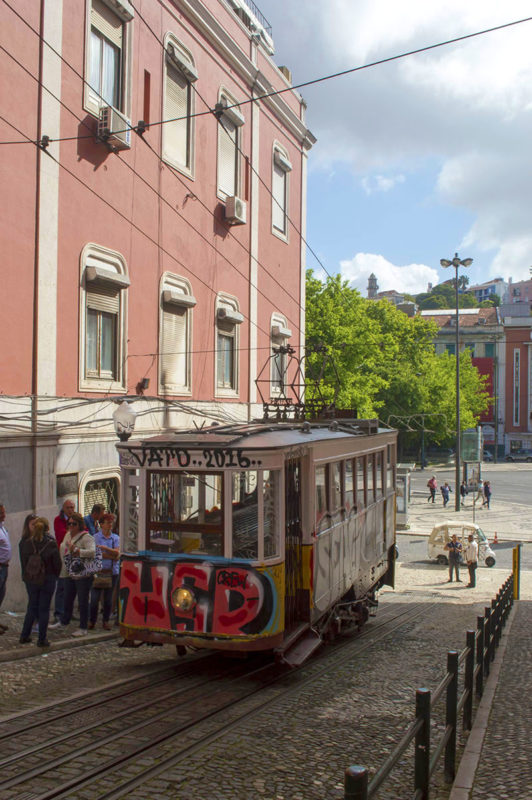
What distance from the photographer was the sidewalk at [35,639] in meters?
8.81

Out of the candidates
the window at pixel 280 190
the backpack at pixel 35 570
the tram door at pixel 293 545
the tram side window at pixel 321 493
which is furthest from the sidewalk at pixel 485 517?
the backpack at pixel 35 570

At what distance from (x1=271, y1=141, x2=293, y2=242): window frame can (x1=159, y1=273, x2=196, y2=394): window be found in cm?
608

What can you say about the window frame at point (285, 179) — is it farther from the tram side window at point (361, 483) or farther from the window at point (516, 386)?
the window at point (516, 386)

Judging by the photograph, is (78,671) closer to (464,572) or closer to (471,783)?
(471,783)

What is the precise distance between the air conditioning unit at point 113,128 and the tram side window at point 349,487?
7314 millimetres

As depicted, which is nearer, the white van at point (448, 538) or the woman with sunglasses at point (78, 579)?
the woman with sunglasses at point (78, 579)

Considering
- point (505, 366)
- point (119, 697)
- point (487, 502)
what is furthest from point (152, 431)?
point (505, 366)

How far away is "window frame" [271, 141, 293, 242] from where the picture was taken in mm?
22109

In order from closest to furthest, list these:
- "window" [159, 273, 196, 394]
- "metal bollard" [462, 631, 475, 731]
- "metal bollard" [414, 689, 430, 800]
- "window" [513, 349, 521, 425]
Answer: "metal bollard" [414, 689, 430, 800] → "metal bollard" [462, 631, 475, 731] → "window" [159, 273, 196, 394] → "window" [513, 349, 521, 425]

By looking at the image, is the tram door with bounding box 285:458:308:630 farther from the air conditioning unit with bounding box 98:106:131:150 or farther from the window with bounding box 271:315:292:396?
the window with bounding box 271:315:292:396

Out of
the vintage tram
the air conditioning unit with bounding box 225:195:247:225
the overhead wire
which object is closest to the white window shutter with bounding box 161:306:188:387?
the overhead wire

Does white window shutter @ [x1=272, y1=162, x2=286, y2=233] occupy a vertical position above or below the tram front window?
above

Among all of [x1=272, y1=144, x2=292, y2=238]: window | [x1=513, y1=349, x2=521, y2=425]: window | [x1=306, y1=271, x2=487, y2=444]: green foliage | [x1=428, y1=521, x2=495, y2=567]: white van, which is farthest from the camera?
[x1=513, y1=349, x2=521, y2=425]: window

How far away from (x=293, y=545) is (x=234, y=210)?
11715 mm
